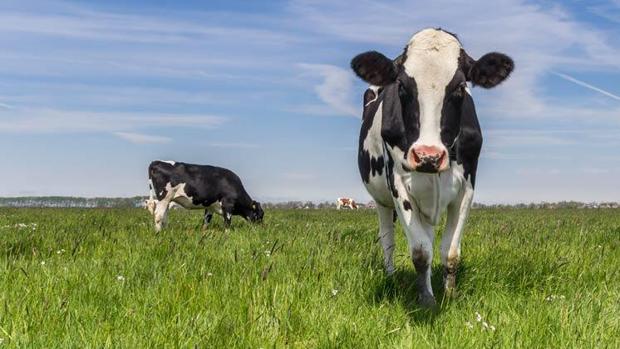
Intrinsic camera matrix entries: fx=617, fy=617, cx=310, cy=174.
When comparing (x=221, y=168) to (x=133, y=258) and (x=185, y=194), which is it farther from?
(x=133, y=258)

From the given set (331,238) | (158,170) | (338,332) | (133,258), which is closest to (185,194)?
(158,170)

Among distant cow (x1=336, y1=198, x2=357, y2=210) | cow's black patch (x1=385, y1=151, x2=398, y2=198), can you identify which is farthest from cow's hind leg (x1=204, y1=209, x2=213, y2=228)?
distant cow (x1=336, y1=198, x2=357, y2=210)

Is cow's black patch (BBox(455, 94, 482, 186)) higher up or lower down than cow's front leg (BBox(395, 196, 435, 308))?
higher up

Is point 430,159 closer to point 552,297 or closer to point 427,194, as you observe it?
point 427,194

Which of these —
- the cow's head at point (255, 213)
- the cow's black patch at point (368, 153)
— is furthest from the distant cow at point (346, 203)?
the cow's black patch at point (368, 153)

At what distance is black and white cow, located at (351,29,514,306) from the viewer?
15.9ft

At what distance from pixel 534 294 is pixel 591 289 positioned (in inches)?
27.0

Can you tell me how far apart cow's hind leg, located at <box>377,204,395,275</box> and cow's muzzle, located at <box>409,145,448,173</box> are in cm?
227

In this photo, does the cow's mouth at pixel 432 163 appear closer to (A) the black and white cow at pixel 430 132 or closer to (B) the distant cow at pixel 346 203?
(A) the black and white cow at pixel 430 132

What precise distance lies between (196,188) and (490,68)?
594 inches

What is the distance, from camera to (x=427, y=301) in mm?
5336

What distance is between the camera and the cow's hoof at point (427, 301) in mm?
5250

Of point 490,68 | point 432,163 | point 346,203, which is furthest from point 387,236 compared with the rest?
point 346,203

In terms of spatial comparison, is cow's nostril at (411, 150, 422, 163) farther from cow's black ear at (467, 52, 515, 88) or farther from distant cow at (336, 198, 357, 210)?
distant cow at (336, 198, 357, 210)
